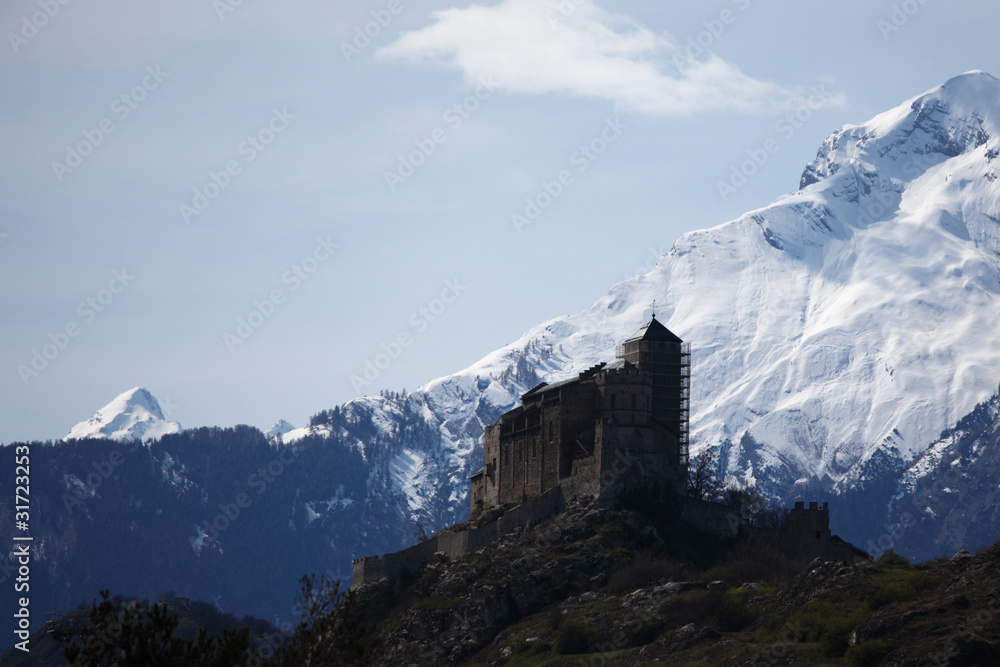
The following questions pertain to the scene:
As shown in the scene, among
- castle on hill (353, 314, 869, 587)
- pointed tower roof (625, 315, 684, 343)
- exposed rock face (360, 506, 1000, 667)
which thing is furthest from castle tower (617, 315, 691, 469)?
exposed rock face (360, 506, 1000, 667)

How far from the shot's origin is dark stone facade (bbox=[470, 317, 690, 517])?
11444cm

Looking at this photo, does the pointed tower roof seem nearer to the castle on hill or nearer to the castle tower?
the castle tower

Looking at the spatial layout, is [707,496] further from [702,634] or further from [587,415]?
[702,634]

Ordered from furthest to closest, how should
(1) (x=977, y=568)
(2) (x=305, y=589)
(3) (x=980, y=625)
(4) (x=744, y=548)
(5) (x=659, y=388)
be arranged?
(5) (x=659, y=388) → (4) (x=744, y=548) → (1) (x=977, y=568) → (3) (x=980, y=625) → (2) (x=305, y=589)

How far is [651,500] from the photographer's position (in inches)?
4542

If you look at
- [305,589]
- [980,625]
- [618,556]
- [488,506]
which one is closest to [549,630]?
[618,556]

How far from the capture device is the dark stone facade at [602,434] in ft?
375

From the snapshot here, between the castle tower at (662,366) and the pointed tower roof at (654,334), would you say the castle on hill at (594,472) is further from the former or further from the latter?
the pointed tower roof at (654,334)

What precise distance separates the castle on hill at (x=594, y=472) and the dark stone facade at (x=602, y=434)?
0.09 meters

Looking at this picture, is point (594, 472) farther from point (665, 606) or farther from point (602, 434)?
point (665, 606)

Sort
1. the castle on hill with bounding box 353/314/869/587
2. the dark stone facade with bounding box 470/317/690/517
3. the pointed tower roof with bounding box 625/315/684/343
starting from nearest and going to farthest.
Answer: the dark stone facade with bounding box 470/317/690/517 → the castle on hill with bounding box 353/314/869/587 → the pointed tower roof with bounding box 625/315/684/343

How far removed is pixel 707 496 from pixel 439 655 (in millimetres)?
41364

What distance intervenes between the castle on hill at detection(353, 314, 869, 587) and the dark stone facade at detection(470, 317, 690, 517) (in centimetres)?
9

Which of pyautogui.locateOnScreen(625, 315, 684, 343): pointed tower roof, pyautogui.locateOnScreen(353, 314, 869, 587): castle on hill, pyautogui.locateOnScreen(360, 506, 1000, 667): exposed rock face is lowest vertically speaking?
pyautogui.locateOnScreen(360, 506, 1000, 667): exposed rock face
